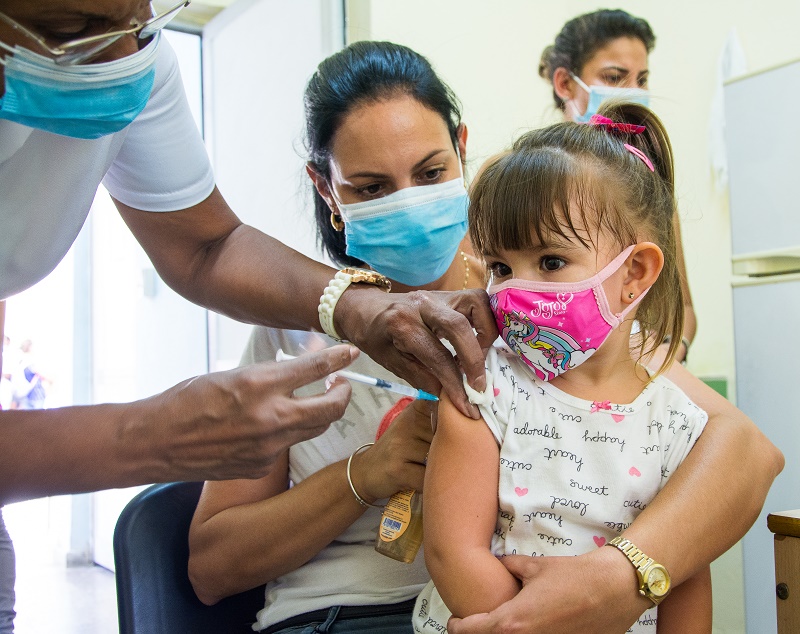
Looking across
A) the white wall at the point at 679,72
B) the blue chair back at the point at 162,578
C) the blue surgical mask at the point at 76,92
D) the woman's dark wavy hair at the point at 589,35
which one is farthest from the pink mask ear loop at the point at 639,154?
the white wall at the point at 679,72

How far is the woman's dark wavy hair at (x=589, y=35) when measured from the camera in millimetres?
2789

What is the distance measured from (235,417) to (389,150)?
836 mm

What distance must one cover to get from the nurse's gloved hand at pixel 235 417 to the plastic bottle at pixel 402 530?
1.11 feet

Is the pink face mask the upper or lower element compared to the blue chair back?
upper

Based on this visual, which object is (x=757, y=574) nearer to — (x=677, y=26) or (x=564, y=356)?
(x=564, y=356)

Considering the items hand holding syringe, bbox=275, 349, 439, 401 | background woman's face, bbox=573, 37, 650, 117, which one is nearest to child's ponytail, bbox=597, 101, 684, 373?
hand holding syringe, bbox=275, 349, 439, 401

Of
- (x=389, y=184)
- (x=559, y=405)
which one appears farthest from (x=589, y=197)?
(x=389, y=184)

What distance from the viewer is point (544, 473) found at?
1182mm

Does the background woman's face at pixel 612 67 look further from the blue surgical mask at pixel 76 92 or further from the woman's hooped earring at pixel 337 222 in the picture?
the blue surgical mask at pixel 76 92

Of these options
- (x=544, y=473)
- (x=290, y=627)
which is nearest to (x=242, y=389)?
(x=544, y=473)

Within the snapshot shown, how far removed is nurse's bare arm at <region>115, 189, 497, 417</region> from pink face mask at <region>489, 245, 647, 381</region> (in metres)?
0.06

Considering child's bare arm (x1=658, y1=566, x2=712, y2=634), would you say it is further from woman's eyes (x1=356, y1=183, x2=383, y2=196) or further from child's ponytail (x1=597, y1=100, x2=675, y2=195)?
woman's eyes (x1=356, y1=183, x2=383, y2=196)

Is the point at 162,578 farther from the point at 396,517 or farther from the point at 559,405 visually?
the point at 559,405

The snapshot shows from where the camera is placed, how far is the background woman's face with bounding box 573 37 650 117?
2.75m
